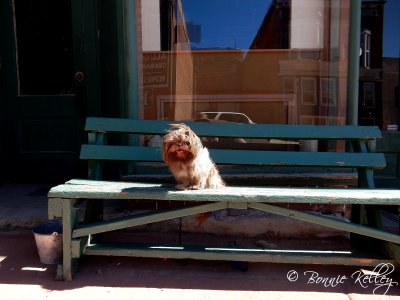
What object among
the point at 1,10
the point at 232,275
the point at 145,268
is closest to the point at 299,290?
the point at 232,275

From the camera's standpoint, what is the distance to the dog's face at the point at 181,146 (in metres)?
3.02

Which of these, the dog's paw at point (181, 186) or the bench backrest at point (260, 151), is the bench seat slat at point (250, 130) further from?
the dog's paw at point (181, 186)

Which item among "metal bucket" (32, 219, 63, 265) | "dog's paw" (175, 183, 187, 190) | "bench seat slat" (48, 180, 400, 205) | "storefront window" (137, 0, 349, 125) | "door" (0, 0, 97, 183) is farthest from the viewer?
"door" (0, 0, 97, 183)

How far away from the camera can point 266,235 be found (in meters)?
4.00

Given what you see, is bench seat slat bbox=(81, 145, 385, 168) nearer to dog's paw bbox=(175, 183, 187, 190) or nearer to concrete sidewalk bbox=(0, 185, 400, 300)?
dog's paw bbox=(175, 183, 187, 190)

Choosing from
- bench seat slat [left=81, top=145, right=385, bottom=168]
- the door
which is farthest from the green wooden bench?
the door

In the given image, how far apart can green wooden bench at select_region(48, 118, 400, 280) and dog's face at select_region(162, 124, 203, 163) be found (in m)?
0.25

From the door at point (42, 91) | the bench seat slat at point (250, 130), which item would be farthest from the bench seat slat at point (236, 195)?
the door at point (42, 91)

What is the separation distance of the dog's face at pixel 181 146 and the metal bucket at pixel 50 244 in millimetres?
1069

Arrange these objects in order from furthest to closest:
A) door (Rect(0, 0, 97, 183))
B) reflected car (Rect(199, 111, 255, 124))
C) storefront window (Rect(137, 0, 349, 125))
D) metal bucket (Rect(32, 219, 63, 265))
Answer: door (Rect(0, 0, 97, 183)), reflected car (Rect(199, 111, 255, 124)), storefront window (Rect(137, 0, 349, 125)), metal bucket (Rect(32, 219, 63, 265))

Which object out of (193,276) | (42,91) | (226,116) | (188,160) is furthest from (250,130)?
(42,91)

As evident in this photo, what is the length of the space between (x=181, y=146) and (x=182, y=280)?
3.31 ft

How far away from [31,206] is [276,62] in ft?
10.5

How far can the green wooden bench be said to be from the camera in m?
3.05
